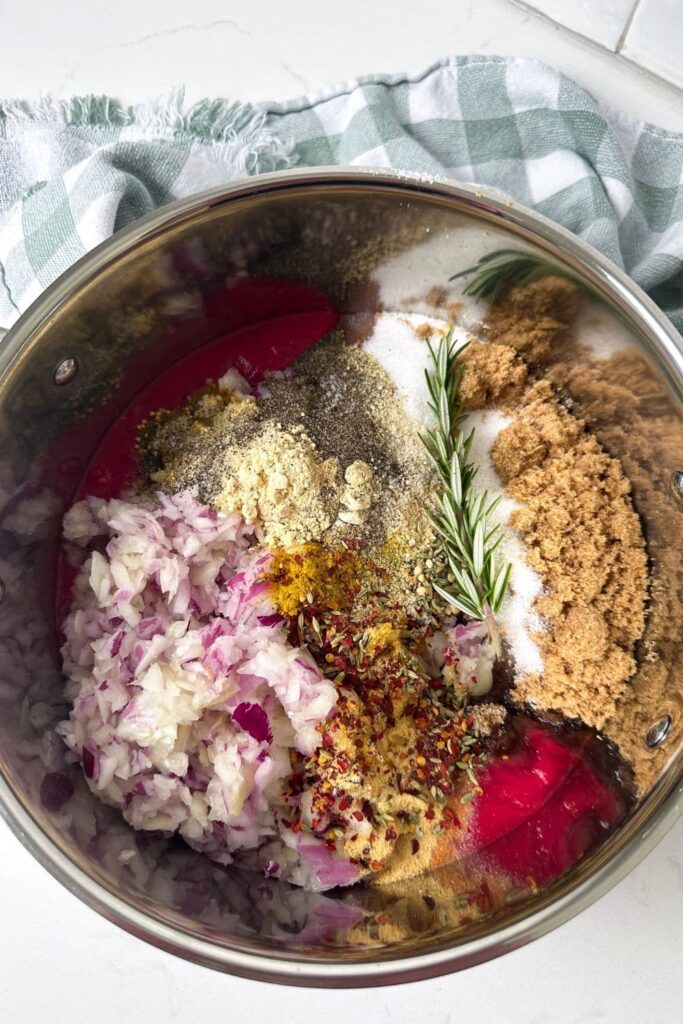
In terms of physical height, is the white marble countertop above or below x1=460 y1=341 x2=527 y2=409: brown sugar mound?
below

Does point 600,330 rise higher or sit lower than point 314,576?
higher

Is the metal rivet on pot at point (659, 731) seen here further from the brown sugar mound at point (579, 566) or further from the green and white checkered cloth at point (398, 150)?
the green and white checkered cloth at point (398, 150)

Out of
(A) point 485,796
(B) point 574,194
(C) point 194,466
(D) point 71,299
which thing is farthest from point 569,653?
(D) point 71,299

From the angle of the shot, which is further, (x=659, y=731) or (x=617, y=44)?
(x=617, y=44)

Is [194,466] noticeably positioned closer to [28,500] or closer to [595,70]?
[28,500]

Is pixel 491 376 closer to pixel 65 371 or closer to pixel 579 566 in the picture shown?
pixel 579 566

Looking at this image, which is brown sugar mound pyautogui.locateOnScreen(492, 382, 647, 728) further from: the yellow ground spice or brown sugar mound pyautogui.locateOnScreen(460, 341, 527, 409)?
the yellow ground spice

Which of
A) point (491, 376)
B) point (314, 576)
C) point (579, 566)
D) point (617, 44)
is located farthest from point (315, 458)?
point (617, 44)

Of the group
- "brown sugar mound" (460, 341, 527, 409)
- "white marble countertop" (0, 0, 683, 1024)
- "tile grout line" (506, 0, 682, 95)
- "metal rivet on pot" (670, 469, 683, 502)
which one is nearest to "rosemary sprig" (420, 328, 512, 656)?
"brown sugar mound" (460, 341, 527, 409)
